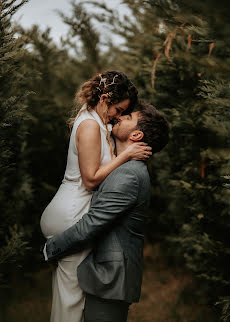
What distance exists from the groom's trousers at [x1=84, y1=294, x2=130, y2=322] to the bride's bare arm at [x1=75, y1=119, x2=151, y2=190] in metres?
0.80

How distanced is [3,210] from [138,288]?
7.72 ft

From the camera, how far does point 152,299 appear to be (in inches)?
187

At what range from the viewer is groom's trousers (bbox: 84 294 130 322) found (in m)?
2.27

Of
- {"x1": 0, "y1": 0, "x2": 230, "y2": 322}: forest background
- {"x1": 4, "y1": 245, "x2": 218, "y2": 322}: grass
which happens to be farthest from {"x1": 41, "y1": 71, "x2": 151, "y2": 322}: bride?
{"x1": 4, "y1": 245, "x2": 218, "y2": 322}: grass

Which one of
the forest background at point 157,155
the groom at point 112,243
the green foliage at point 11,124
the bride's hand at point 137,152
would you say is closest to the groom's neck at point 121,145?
the bride's hand at point 137,152

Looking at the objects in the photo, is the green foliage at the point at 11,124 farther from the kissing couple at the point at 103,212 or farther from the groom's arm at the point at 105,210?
the groom's arm at the point at 105,210

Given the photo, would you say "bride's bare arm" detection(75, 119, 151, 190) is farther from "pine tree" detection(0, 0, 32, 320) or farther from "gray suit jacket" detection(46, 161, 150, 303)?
"pine tree" detection(0, 0, 32, 320)

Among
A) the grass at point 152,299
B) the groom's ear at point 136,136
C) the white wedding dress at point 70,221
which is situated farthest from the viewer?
the grass at point 152,299

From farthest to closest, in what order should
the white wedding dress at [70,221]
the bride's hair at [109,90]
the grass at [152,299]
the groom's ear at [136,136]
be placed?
the grass at [152,299] < the bride's hair at [109,90] < the groom's ear at [136,136] < the white wedding dress at [70,221]

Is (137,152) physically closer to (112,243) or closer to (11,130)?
(112,243)

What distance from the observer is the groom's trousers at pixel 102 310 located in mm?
2271

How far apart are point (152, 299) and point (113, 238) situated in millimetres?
2899

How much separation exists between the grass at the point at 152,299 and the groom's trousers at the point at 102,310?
86.6 inches

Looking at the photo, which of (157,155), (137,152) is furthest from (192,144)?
(137,152)
